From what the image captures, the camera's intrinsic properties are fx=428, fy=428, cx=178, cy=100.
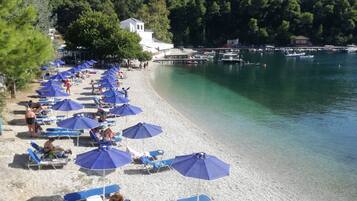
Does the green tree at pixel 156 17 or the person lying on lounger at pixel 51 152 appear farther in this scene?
the green tree at pixel 156 17

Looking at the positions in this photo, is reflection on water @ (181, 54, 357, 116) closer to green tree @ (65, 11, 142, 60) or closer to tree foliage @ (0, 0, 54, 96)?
green tree @ (65, 11, 142, 60)

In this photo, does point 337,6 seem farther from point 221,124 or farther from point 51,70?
point 221,124

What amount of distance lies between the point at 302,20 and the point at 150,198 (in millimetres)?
139646

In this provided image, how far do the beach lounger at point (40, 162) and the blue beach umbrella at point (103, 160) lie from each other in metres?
4.08

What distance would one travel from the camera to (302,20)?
5773 inches

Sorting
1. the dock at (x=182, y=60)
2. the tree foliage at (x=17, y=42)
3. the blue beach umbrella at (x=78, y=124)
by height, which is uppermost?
the tree foliage at (x=17, y=42)

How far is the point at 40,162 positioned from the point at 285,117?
998 inches

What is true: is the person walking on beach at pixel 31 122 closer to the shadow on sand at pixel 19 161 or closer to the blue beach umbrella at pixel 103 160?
the shadow on sand at pixel 19 161

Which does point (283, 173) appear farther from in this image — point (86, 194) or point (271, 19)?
point (271, 19)

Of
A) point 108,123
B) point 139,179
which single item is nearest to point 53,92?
point 108,123

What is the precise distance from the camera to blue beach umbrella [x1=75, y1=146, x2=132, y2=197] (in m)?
15.8

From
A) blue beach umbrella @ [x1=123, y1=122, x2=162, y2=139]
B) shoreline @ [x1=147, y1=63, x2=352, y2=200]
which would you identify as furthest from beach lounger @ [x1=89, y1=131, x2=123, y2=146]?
shoreline @ [x1=147, y1=63, x2=352, y2=200]

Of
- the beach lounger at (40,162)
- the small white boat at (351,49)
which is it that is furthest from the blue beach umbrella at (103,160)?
the small white boat at (351,49)

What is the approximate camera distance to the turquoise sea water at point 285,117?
77.9ft
